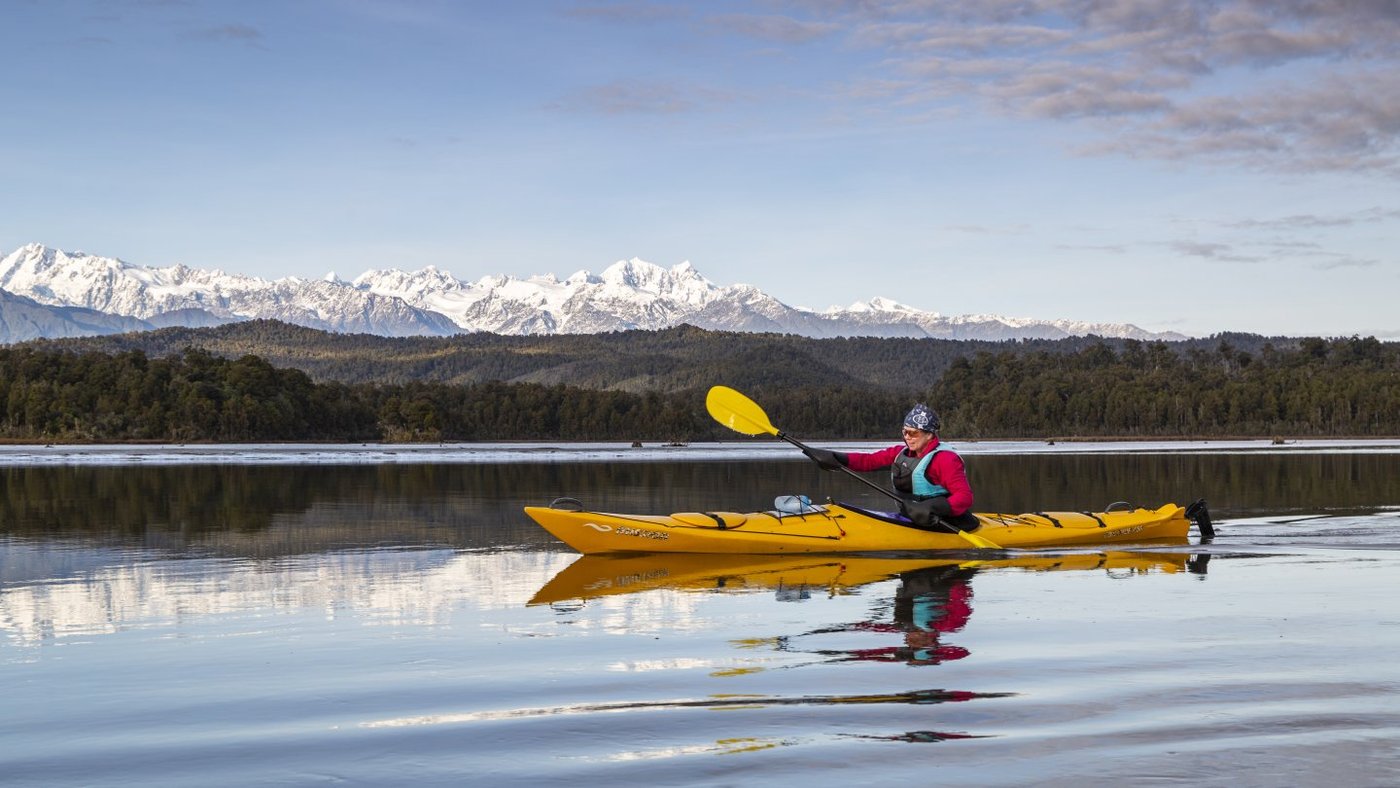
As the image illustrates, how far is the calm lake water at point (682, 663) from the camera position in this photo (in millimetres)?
7816

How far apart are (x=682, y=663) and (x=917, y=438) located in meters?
8.60

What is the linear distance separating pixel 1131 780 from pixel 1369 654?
4.95 metres

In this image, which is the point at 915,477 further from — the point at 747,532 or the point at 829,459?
the point at 747,532

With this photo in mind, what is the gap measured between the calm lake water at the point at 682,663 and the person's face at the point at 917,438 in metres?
1.64

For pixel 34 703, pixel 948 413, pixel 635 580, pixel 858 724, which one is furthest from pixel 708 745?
pixel 948 413

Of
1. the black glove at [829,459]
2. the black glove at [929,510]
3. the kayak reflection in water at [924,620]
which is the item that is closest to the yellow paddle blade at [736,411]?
the black glove at [829,459]

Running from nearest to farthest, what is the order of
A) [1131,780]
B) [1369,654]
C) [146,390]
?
[1131,780] < [1369,654] < [146,390]

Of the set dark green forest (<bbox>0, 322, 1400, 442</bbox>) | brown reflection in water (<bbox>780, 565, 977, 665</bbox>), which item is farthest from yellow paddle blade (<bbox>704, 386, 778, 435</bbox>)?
dark green forest (<bbox>0, 322, 1400, 442</bbox>)

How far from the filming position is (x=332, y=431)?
130m

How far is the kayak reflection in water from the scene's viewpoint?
445 inches

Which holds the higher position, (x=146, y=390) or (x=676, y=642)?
(x=146, y=390)

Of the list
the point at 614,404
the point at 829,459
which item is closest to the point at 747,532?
the point at 829,459

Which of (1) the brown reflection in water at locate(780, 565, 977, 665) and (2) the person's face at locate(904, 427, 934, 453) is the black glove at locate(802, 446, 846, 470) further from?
(1) the brown reflection in water at locate(780, 565, 977, 665)

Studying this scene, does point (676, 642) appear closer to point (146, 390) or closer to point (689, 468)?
point (689, 468)
